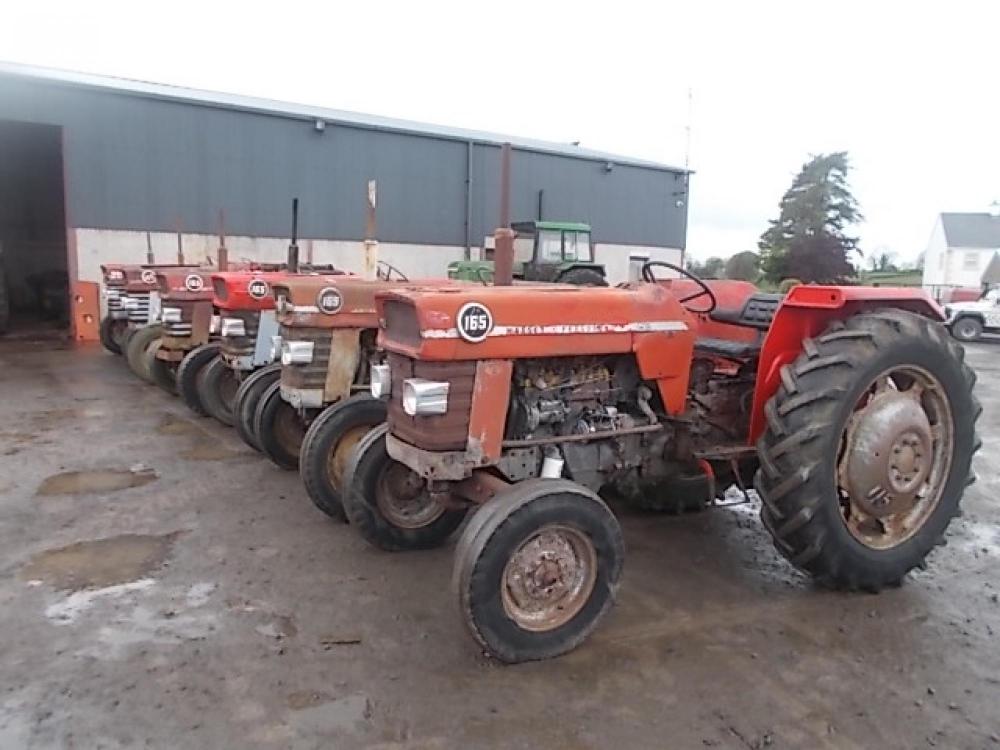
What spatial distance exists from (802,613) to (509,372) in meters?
1.54

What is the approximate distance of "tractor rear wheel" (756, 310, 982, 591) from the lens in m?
3.13

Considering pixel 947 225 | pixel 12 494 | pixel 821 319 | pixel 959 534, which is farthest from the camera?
pixel 947 225

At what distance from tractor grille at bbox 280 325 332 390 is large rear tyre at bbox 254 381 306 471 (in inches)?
12.6

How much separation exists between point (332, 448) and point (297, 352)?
814mm

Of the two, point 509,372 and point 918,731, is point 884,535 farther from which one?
point 509,372

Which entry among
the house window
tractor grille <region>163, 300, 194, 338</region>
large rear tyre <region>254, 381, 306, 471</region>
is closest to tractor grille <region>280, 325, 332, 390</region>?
large rear tyre <region>254, 381, 306, 471</region>

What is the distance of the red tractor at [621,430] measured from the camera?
2.79 meters

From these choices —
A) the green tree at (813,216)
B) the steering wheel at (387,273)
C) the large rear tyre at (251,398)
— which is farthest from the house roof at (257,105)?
the green tree at (813,216)

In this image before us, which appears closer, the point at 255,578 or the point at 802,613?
the point at 802,613

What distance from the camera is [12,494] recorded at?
15.9 feet

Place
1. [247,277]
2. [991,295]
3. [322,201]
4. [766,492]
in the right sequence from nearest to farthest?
[766,492], [247,277], [322,201], [991,295]

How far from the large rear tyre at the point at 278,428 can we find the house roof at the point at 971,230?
47.2 m

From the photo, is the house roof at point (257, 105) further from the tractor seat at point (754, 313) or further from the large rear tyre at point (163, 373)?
the tractor seat at point (754, 313)

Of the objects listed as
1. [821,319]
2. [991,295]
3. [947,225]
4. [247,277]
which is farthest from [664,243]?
[947,225]
